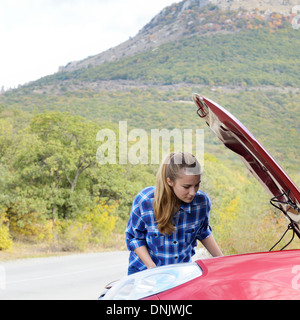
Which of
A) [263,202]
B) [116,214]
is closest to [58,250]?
[116,214]

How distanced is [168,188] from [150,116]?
206ft

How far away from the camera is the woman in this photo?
2.83m

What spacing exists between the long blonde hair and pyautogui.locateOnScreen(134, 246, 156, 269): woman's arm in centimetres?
15

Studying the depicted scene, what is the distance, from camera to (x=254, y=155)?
2529 mm

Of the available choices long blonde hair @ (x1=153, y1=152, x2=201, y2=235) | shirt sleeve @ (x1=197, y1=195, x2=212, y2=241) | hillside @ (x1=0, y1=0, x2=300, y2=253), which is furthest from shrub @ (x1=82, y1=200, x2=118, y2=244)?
long blonde hair @ (x1=153, y1=152, x2=201, y2=235)

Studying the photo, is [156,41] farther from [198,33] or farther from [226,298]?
[226,298]

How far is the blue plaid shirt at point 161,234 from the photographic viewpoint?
9.61 feet

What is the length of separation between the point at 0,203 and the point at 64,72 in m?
67.1

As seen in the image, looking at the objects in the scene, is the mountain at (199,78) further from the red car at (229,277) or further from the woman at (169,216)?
the red car at (229,277)

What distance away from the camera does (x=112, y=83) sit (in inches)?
A: 3226

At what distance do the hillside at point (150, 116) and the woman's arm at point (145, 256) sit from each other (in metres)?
10.7

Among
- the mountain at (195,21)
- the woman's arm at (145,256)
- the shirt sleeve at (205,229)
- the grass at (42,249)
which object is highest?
the mountain at (195,21)

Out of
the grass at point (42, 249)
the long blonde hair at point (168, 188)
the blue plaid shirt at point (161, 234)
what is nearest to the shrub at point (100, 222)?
the grass at point (42, 249)

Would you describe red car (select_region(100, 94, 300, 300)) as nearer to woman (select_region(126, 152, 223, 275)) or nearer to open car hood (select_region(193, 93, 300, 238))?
open car hood (select_region(193, 93, 300, 238))
